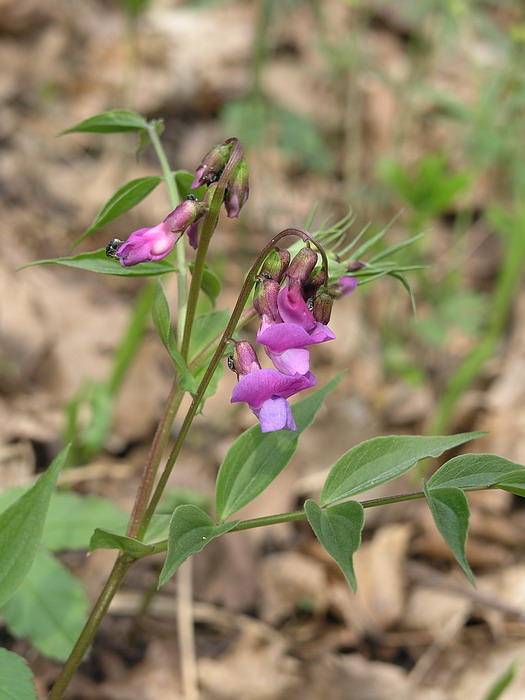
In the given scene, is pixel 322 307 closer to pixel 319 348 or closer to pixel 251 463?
pixel 251 463

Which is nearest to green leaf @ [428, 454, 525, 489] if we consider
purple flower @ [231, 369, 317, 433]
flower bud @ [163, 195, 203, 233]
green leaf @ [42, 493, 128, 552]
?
purple flower @ [231, 369, 317, 433]

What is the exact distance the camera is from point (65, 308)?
3.74 metres

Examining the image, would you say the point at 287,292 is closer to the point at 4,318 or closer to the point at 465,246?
the point at 4,318

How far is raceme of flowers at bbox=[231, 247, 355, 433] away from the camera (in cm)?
117

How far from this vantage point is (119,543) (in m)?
1.32

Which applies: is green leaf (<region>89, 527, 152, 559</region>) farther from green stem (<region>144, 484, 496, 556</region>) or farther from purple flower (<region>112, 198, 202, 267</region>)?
purple flower (<region>112, 198, 202, 267</region>)

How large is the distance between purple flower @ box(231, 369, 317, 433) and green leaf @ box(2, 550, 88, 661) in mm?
927

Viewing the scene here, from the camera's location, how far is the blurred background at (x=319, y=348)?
8.55 feet

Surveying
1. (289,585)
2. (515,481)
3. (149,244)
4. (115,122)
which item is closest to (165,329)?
(149,244)

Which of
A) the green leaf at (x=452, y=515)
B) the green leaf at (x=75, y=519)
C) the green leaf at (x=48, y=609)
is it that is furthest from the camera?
the green leaf at (x=75, y=519)

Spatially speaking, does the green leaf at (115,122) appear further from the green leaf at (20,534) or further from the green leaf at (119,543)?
the green leaf at (119,543)

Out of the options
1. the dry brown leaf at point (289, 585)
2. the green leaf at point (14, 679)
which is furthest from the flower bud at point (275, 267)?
the dry brown leaf at point (289, 585)

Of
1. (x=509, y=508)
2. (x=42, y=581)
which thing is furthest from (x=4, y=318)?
(x=509, y=508)

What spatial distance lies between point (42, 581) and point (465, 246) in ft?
12.7
